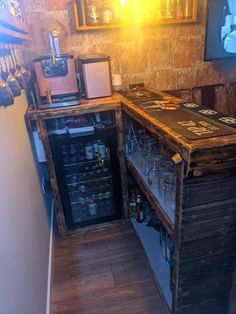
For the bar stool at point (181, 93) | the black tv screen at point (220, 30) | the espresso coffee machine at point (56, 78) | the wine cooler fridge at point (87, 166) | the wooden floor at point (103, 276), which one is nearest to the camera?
the wooden floor at point (103, 276)

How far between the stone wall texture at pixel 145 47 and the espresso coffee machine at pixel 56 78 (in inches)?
13.2

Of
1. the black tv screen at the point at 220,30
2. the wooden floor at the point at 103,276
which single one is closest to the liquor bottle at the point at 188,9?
Result: the black tv screen at the point at 220,30

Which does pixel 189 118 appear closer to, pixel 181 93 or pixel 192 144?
pixel 192 144

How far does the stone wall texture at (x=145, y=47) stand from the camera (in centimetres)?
199

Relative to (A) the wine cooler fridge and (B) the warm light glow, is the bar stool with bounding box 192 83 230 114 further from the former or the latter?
(A) the wine cooler fridge

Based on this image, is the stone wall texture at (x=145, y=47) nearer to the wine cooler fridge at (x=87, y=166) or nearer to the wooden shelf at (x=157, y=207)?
the wine cooler fridge at (x=87, y=166)

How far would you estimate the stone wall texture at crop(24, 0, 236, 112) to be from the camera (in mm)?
1993

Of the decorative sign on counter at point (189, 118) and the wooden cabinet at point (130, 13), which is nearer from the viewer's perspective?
the decorative sign on counter at point (189, 118)

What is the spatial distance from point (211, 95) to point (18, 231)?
2.19 m

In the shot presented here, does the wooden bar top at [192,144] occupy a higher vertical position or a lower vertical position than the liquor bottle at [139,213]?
higher

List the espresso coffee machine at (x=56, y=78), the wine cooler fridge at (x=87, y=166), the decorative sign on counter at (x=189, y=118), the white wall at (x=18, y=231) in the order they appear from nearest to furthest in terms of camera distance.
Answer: the white wall at (x=18, y=231)
the decorative sign on counter at (x=189, y=118)
the espresso coffee machine at (x=56, y=78)
the wine cooler fridge at (x=87, y=166)

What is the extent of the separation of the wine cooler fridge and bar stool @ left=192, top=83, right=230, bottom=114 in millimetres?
976

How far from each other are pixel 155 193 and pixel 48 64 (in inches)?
45.9

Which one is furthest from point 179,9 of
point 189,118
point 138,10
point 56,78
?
point 189,118
